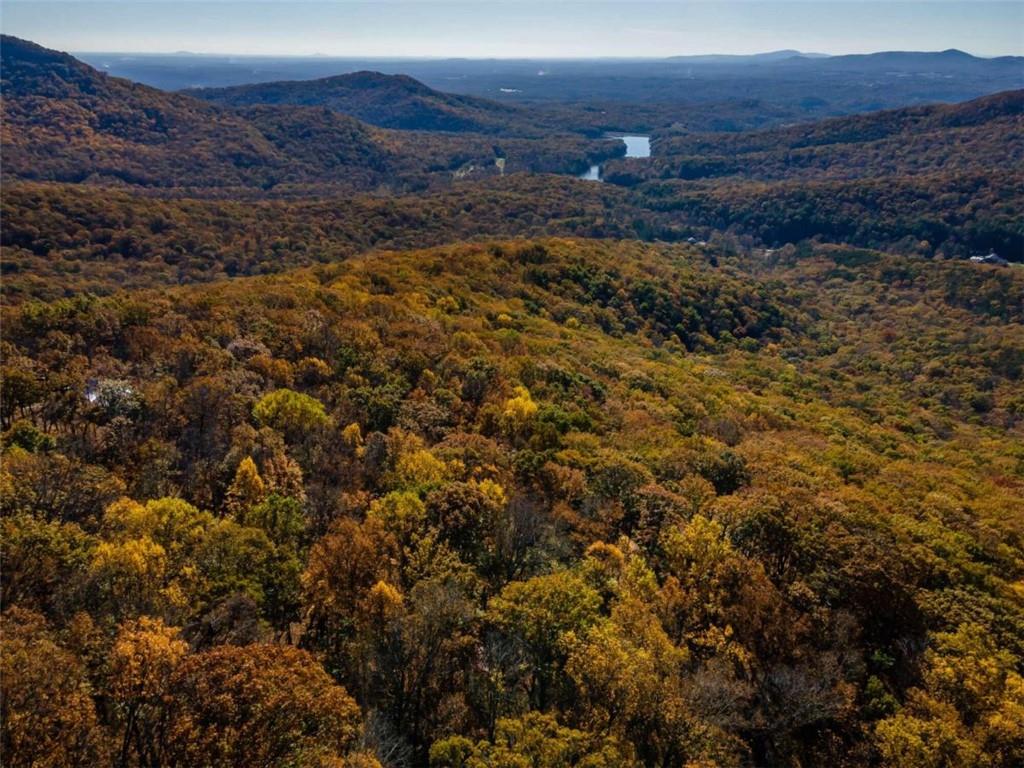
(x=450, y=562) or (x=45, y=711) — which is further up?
(x=45, y=711)

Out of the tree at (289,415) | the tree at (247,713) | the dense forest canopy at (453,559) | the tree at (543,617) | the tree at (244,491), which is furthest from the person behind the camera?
the tree at (289,415)

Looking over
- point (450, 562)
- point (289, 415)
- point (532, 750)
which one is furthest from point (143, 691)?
point (289, 415)

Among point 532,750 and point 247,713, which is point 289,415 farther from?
point 532,750

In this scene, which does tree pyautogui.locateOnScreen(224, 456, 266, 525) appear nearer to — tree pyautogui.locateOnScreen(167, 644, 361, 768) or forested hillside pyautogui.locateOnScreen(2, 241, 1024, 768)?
forested hillside pyautogui.locateOnScreen(2, 241, 1024, 768)

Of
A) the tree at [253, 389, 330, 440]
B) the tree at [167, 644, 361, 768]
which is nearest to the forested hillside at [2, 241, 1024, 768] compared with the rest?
the tree at [167, 644, 361, 768]

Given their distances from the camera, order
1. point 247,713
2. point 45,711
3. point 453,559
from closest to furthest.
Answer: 1. point 45,711
2. point 247,713
3. point 453,559

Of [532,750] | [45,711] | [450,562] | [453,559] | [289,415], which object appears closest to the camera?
[45,711]

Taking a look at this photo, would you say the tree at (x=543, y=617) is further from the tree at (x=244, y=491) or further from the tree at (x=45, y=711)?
the tree at (x=45, y=711)

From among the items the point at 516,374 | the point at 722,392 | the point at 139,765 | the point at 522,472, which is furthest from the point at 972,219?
the point at 139,765

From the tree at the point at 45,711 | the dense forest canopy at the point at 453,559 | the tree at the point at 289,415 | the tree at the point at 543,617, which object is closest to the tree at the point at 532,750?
the dense forest canopy at the point at 453,559

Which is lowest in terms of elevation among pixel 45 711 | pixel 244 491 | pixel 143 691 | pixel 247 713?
pixel 244 491

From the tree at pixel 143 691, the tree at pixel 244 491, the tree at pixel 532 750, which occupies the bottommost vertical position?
the tree at pixel 532 750
